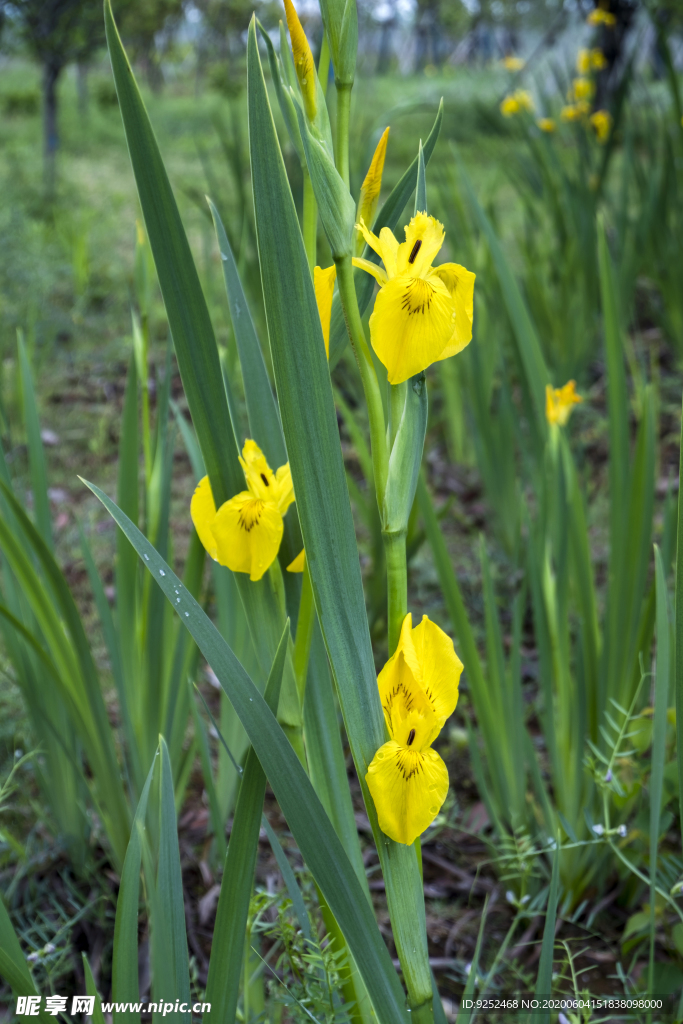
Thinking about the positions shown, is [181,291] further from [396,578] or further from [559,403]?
[559,403]

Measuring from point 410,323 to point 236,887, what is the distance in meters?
0.33

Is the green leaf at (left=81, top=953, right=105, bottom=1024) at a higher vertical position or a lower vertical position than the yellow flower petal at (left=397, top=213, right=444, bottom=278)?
lower

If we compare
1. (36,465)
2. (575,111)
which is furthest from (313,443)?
(575,111)

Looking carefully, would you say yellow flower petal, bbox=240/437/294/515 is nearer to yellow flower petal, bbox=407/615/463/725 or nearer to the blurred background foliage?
yellow flower petal, bbox=407/615/463/725

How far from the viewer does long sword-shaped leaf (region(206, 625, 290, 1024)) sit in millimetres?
400

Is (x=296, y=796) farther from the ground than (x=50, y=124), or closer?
closer

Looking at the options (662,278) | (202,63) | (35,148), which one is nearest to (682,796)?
(662,278)

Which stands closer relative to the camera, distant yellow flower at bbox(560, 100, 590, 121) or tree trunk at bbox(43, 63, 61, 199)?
distant yellow flower at bbox(560, 100, 590, 121)

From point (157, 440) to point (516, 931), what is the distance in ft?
2.36

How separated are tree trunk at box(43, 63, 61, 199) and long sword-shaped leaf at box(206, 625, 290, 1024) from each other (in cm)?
439

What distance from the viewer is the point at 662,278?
185 cm

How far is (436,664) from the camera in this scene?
403mm

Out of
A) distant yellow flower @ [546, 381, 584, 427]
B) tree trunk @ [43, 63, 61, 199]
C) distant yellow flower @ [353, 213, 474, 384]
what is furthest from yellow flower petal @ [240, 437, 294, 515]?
tree trunk @ [43, 63, 61, 199]

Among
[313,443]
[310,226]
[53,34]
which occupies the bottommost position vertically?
[313,443]
